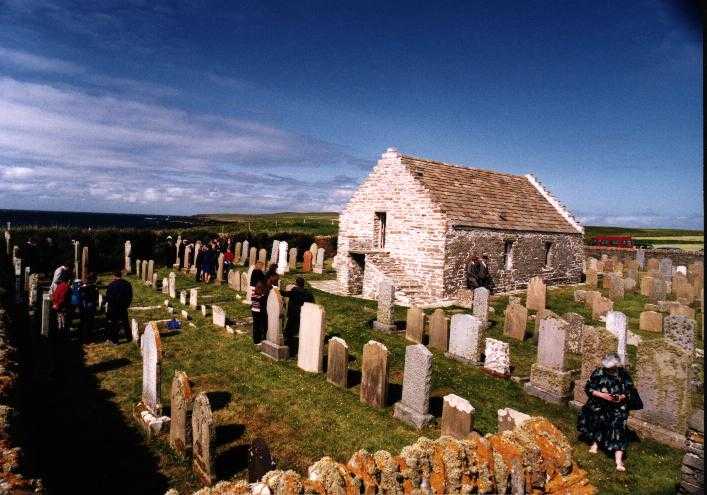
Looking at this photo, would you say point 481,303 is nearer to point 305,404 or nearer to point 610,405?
point 610,405

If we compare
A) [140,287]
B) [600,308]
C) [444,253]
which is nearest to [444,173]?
[444,253]

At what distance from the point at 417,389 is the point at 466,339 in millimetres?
3839

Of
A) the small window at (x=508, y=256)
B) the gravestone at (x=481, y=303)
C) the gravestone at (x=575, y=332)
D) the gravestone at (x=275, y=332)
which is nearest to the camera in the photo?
Answer: the gravestone at (x=275, y=332)

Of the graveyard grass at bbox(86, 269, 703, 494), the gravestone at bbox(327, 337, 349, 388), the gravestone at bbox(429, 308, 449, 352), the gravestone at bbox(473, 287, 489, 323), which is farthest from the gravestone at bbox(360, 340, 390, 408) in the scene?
the gravestone at bbox(473, 287, 489, 323)

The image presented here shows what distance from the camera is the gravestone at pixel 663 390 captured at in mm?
7844

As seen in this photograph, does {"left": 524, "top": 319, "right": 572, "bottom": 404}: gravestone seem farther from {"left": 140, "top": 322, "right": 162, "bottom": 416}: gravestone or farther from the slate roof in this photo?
the slate roof

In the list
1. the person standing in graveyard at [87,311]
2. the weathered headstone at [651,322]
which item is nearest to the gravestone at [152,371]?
the person standing in graveyard at [87,311]

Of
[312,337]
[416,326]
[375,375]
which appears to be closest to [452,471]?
[375,375]

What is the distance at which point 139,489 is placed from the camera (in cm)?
Result: 630

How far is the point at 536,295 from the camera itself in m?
19.5

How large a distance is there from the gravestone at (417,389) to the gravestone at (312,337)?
2.63m

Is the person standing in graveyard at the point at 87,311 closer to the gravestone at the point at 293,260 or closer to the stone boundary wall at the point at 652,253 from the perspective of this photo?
the gravestone at the point at 293,260

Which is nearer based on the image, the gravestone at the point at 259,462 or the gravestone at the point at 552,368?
the gravestone at the point at 259,462

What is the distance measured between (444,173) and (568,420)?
17.2 metres
